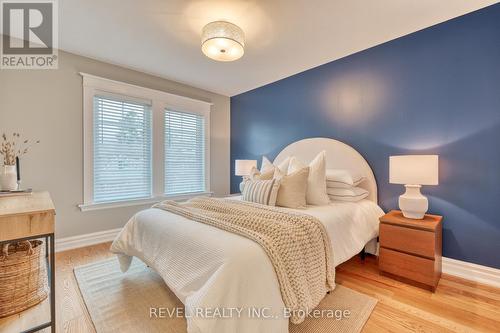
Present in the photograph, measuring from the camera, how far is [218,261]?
120 centimetres

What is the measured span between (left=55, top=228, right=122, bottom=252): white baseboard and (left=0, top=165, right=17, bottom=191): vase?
128 cm

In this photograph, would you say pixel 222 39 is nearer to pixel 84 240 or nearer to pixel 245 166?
pixel 245 166

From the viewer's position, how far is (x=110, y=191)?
3141mm

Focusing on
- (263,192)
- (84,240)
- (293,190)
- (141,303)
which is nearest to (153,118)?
(84,240)

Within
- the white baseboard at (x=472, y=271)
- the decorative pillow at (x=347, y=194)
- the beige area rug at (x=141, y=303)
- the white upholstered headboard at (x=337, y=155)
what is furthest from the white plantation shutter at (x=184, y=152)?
the white baseboard at (x=472, y=271)

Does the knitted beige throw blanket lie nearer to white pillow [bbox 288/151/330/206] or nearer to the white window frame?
white pillow [bbox 288/151/330/206]

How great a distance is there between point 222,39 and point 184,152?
7.48 feet

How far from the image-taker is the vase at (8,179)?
1747 mm

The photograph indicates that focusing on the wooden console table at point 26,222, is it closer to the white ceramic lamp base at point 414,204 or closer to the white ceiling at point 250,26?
the white ceiling at point 250,26

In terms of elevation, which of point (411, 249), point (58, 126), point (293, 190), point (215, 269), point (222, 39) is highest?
point (222, 39)

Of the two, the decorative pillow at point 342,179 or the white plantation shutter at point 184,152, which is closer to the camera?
the decorative pillow at point 342,179

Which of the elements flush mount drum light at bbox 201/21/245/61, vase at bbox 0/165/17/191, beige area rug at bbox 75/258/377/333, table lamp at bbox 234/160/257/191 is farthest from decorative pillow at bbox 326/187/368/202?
vase at bbox 0/165/17/191

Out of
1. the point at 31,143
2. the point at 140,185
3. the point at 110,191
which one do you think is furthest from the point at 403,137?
the point at 31,143

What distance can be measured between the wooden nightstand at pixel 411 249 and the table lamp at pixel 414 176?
108mm
